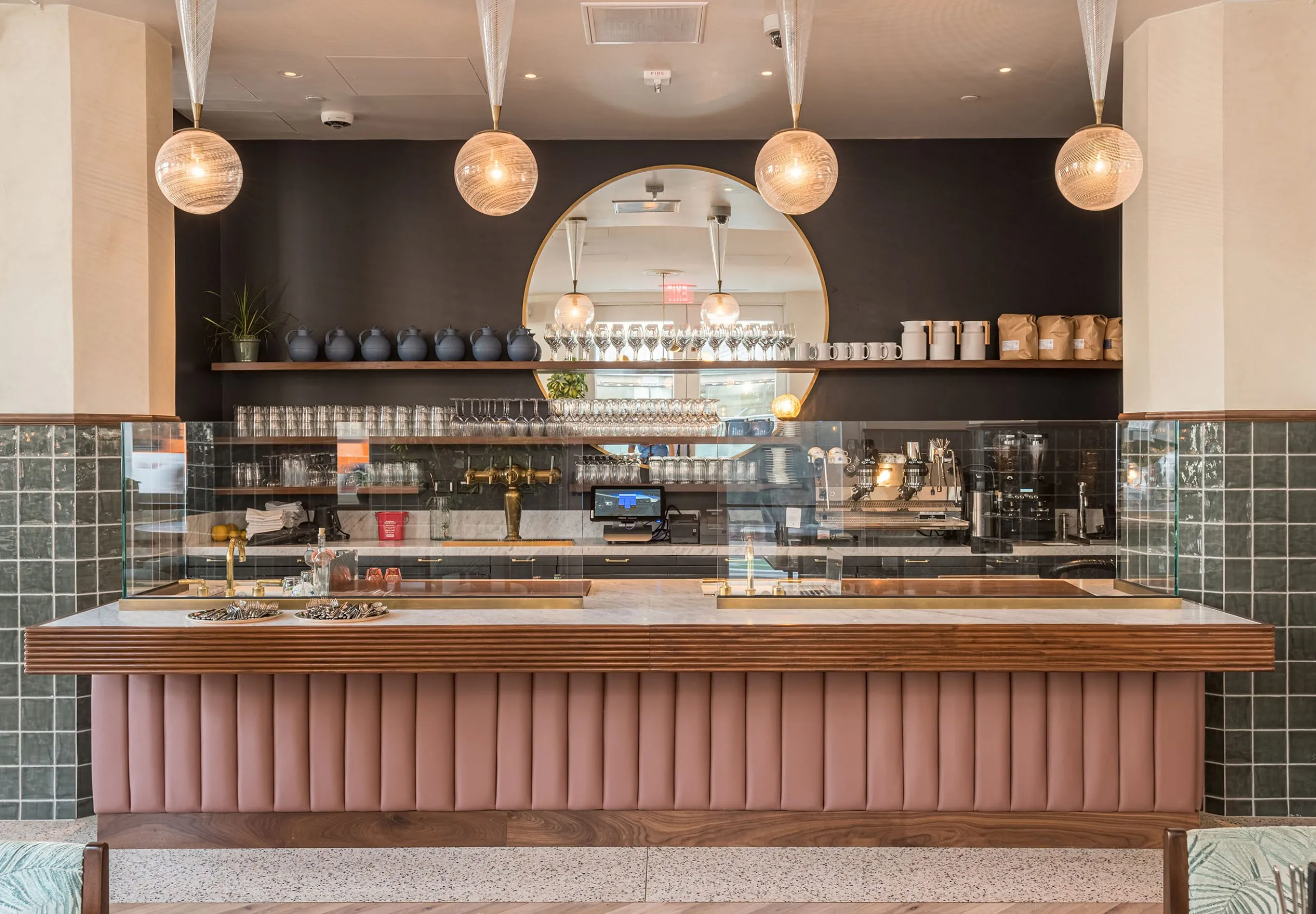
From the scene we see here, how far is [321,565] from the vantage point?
326cm

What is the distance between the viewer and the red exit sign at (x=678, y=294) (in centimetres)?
550

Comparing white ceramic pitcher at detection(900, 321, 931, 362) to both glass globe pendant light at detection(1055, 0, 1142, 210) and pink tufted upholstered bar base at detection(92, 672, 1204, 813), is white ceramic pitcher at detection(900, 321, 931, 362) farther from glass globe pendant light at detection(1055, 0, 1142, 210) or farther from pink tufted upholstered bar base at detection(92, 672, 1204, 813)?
pink tufted upholstered bar base at detection(92, 672, 1204, 813)

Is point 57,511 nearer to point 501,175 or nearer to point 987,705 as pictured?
point 501,175

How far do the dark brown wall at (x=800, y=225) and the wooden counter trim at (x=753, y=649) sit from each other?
254 centimetres

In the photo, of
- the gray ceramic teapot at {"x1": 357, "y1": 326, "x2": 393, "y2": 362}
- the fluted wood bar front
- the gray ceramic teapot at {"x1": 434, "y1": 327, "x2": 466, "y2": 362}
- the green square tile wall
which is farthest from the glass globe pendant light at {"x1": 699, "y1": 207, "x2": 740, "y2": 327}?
the green square tile wall

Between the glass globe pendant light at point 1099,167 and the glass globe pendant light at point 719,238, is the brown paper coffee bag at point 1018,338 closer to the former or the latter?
the glass globe pendant light at point 719,238

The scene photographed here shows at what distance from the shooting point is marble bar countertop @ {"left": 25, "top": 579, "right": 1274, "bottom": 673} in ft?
9.85

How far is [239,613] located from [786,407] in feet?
10.8

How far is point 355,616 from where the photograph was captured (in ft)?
10.3

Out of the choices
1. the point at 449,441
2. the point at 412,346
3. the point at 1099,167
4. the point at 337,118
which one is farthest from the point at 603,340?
the point at 1099,167

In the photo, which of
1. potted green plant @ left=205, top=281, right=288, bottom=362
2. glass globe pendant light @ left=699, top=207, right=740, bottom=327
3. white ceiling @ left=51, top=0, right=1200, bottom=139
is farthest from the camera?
glass globe pendant light @ left=699, top=207, right=740, bottom=327

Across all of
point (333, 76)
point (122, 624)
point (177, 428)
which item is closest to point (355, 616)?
point (122, 624)

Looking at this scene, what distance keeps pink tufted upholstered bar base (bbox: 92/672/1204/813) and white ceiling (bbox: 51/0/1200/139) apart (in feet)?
8.64

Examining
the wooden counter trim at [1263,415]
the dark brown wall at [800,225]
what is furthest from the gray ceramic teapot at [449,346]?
the wooden counter trim at [1263,415]
